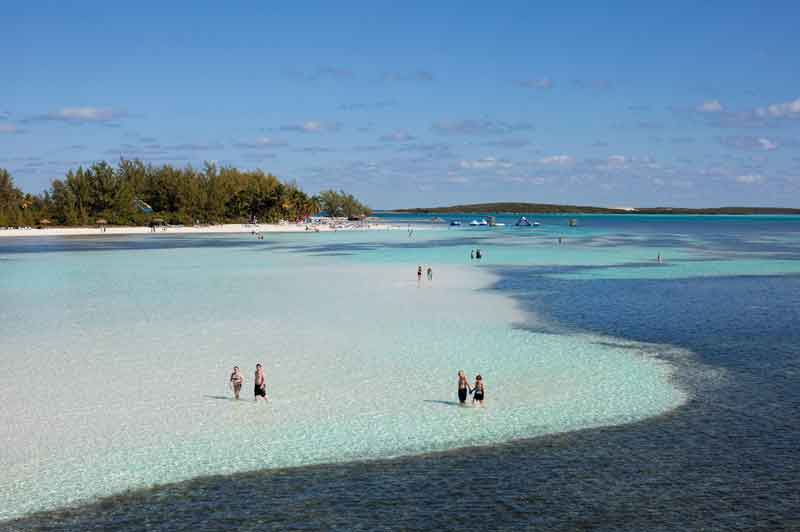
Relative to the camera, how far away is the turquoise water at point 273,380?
2098cm

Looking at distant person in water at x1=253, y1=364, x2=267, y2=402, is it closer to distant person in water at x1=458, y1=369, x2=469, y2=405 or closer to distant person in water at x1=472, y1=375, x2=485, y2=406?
distant person in water at x1=458, y1=369, x2=469, y2=405

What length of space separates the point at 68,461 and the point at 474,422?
1225cm

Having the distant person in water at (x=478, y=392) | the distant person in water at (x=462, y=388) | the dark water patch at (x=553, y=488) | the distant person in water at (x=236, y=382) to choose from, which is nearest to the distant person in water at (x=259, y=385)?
the distant person in water at (x=236, y=382)

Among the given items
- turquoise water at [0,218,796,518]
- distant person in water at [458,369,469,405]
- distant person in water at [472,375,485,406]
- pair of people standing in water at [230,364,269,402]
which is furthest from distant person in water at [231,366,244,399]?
distant person in water at [472,375,485,406]

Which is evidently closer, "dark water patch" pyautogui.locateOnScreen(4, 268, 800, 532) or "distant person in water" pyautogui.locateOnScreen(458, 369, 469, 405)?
"dark water patch" pyautogui.locateOnScreen(4, 268, 800, 532)

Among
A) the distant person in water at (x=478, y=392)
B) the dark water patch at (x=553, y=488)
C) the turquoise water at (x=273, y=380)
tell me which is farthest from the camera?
the distant person in water at (x=478, y=392)

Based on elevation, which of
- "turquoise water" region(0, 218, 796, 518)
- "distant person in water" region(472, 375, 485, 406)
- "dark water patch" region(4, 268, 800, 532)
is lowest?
"dark water patch" region(4, 268, 800, 532)

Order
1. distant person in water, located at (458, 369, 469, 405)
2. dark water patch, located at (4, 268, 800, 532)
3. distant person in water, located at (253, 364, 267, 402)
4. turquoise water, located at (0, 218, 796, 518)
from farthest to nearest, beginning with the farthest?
distant person in water, located at (253, 364, 267, 402)
distant person in water, located at (458, 369, 469, 405)
turquoise water, located at (0, 218, 796, 518)
dark water patch, located at (4, 268, 800, 532)

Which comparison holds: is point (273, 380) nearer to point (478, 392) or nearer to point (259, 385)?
point (259, 385)

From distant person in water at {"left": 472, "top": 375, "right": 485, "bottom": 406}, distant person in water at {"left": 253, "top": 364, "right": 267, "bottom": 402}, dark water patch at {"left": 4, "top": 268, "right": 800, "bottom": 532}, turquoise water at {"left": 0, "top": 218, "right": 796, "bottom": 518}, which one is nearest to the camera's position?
dark water patch at {"left": 4, "top": 268, "right": 800, "bottom": 532}

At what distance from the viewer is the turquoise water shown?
826 inches

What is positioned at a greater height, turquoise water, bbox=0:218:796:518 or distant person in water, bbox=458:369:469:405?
distant person in water, bbox=458:369:469:405

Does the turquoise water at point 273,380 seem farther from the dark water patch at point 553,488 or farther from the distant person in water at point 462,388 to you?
the dark water patch at point 553,488

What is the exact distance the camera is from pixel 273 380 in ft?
94.8
